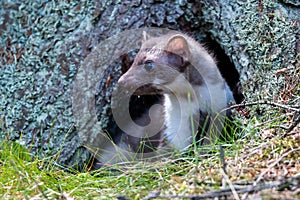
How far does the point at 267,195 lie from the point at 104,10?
2.57m

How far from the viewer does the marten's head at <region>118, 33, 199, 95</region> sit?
3.38 metres

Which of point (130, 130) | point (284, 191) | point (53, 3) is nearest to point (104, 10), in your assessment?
point (53, 3)

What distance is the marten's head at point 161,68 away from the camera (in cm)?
338

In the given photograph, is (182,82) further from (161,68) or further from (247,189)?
(247,189)

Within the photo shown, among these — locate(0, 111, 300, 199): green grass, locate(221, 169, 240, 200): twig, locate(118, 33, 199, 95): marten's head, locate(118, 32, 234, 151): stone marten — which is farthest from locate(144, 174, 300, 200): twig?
locate(118, 33, 199, 95): marten's head

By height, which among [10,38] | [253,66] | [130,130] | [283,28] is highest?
[10,38]

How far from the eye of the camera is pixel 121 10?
389 centimetres

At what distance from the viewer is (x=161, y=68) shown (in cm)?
339

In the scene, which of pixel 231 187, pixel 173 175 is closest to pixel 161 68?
pixel 173 175

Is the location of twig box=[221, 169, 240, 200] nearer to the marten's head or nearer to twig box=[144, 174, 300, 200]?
twig box=[144, 174, 300, 200]

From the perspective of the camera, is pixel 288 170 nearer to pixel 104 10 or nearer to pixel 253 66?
pixel 253 66

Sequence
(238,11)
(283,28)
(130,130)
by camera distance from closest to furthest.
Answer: (283,28) < (238,11) < (130,130)

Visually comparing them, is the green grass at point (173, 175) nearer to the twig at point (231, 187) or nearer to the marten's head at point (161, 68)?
the twig at point (231, 187)

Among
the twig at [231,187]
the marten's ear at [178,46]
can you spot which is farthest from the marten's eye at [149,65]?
the twig at [231,187]
